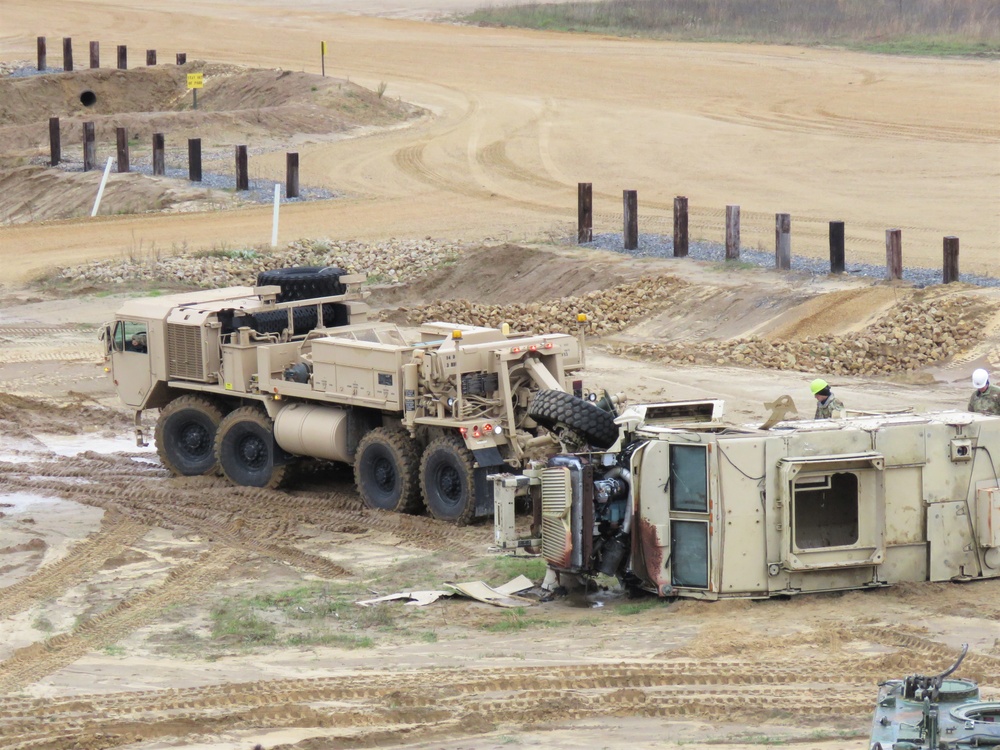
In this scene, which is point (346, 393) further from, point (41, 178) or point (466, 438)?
point (41, 178)

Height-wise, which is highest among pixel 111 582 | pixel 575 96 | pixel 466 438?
pixel 575 96

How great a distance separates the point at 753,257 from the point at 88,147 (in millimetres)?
Result: 16364

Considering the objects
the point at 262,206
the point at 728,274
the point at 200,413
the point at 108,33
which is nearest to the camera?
the point at 200,413

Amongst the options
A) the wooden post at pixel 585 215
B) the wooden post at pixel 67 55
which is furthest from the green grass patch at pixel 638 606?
the wooden post at pixel 67 55

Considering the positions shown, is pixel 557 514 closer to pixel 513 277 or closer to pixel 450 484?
pixel 450 484

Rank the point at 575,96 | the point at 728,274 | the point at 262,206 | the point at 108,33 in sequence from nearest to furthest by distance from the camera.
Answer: the point at 728,274, the point at 262,206, the point at 575,96, the point at 108,33

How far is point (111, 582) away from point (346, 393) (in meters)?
3.22

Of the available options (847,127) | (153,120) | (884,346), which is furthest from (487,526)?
(153,120)

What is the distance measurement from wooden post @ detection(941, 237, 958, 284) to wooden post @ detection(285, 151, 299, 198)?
14426 mm

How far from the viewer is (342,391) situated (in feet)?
56.2

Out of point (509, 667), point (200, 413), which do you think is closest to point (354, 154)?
point (200, 413)

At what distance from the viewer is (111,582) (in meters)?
15.0

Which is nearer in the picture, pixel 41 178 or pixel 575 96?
pixel 41 178

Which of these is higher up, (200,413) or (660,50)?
(660,50)
